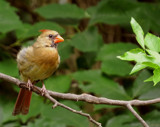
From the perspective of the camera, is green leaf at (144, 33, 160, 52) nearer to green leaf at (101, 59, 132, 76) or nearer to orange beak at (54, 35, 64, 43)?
Answer: orange beak at (54, 35, 64, 43)

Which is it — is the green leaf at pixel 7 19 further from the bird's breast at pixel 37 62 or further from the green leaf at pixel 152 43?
the green leaf at pixel 152 43

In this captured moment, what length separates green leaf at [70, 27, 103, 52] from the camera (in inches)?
107

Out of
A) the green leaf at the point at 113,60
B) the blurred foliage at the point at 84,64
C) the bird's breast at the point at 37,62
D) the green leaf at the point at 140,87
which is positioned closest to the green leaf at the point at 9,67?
the blurred foliage at the point at 84,64

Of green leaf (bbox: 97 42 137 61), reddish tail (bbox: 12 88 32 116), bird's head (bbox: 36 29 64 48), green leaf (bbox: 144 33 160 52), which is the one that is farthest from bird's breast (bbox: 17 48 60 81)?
green leaf (bbox: 144 33 160 52)

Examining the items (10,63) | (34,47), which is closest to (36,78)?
(34,47)

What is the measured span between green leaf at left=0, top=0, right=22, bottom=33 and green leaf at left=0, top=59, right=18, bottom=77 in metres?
0.28

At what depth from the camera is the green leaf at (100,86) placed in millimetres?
2439

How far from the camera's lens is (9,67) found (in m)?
2.57

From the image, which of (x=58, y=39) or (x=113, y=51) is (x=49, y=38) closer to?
(x=58, y=39)

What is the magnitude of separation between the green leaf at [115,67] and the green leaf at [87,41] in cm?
20

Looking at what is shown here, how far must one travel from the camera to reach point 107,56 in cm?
268

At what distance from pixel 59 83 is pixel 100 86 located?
38 centimetres

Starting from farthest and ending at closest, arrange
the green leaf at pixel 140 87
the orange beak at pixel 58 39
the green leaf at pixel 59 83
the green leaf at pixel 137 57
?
1. the green leaf at pixel 59 83
2. the green leaf at pixel 140 87
3. the orange beak at pixel 58 39
4. the green leaf at pixel 137 57

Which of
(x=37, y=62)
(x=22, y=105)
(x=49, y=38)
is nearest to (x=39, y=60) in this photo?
(x=37, y=62)
